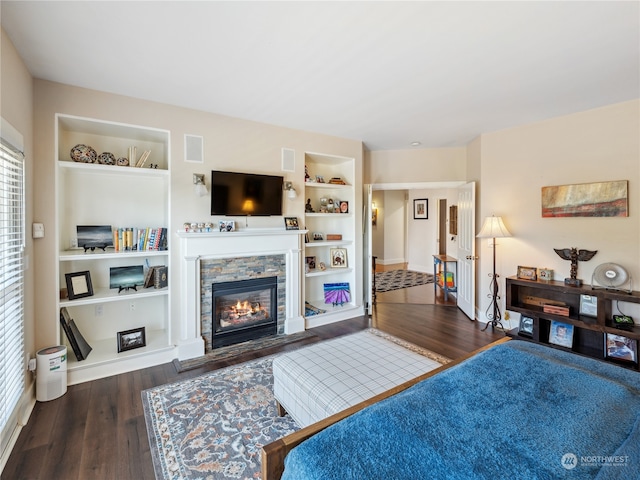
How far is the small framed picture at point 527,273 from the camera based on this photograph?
3619mm

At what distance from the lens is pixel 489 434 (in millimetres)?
1087

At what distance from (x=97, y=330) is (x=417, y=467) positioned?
136 inches

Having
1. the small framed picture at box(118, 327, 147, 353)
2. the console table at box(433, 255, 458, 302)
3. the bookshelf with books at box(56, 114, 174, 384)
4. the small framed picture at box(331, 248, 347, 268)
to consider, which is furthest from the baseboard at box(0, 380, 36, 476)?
the console table at box(433, 255, 458, 302)

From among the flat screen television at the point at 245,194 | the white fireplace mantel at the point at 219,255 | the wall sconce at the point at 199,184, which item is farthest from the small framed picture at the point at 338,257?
the wall sconce at the point at 199,184

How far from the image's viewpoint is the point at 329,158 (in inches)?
172

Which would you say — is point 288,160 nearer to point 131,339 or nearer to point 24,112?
point 24,112

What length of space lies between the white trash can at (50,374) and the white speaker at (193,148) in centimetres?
209

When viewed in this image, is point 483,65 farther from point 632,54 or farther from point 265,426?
point 265,426

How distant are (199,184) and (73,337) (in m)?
1.82

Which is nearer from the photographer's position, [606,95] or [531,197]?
[606,95]

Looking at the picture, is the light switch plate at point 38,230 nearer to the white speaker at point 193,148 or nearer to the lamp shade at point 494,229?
the white speaker at point 193,148

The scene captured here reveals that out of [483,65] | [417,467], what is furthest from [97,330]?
Answer: [483,65]

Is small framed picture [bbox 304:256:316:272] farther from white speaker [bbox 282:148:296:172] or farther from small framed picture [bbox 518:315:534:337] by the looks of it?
small framed picture [bbox 518:315:534:337]

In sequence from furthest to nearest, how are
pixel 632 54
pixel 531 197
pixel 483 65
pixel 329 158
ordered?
pixel 329 158
pixel 531 197
pixel 483 65
pixel 632 54
